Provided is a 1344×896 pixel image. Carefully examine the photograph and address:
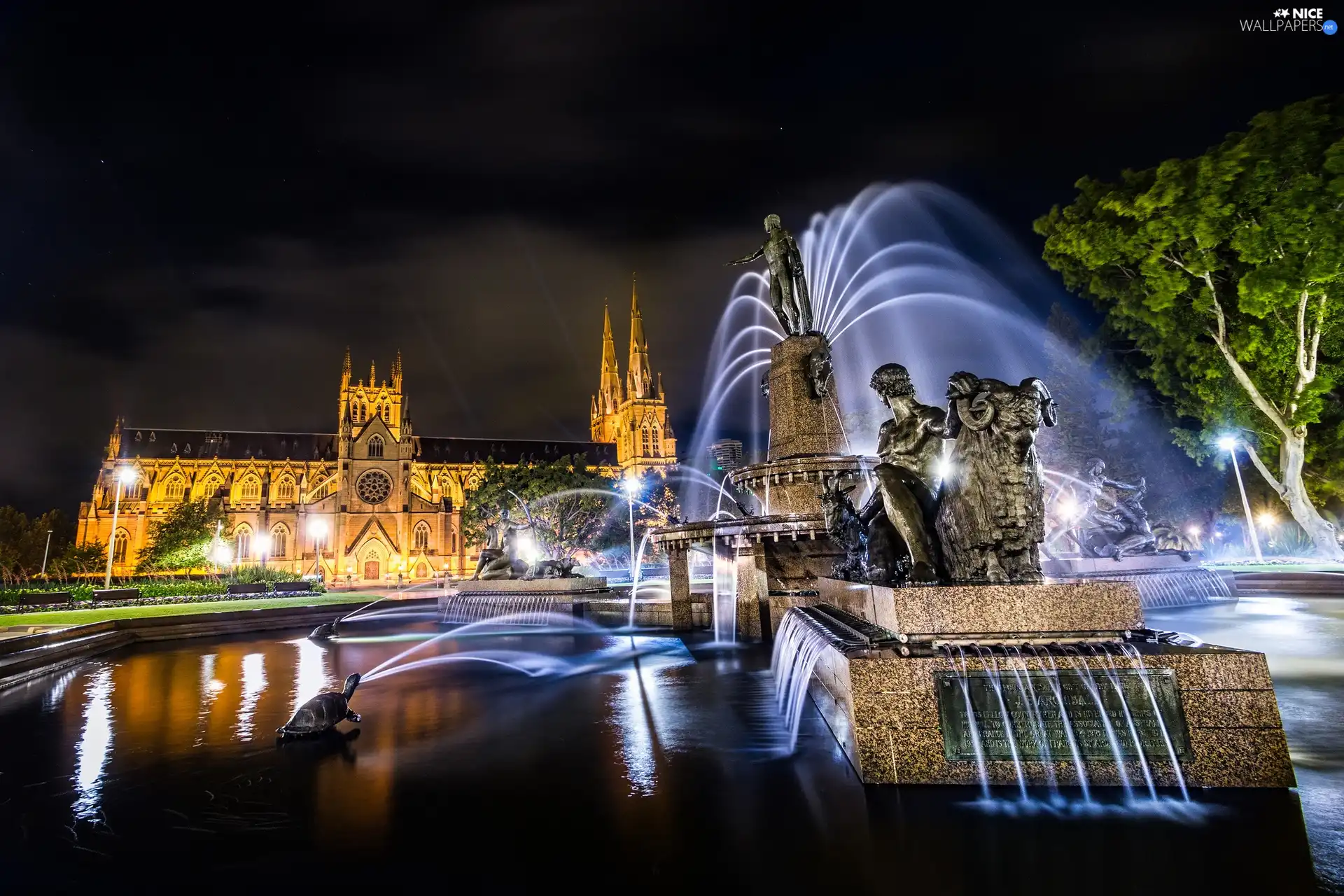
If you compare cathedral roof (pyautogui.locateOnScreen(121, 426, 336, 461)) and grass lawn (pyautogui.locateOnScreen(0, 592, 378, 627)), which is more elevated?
cathedral roof (pyautogui.locateOnScreen(121, 426, 336, 461))

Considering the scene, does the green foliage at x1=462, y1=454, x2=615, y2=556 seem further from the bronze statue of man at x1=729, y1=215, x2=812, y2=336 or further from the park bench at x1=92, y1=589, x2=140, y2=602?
the bronze statue of man at x1=729, y1=215, x2=812, y2=336

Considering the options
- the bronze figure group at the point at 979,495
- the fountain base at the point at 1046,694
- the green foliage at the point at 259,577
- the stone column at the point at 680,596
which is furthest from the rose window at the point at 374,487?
the fountain base at the point at 1046,694

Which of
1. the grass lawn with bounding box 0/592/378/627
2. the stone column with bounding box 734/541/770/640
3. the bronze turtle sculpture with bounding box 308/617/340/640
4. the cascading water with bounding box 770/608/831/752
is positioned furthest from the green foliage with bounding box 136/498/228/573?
the cascading water with bounding box 770/608/831/752

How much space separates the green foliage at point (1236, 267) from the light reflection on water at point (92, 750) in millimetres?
23071

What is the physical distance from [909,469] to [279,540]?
10205cm

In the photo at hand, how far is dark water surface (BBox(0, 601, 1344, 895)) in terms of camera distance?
351 centimetres

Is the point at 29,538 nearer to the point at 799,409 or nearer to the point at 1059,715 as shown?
the point at 799,409

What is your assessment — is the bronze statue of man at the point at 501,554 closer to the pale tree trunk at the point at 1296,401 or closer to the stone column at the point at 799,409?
the stone column at the point at 799,409

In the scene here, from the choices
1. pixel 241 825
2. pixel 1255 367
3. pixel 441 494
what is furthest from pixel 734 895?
pixel 441 494

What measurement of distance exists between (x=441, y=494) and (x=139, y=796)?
105827 mm

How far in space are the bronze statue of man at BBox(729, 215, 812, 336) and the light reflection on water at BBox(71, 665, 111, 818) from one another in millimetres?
12159

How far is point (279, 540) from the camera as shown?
90.9 metres

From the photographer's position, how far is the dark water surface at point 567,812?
351cm

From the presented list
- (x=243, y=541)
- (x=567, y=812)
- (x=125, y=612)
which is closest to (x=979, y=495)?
(x=567, y=812)
